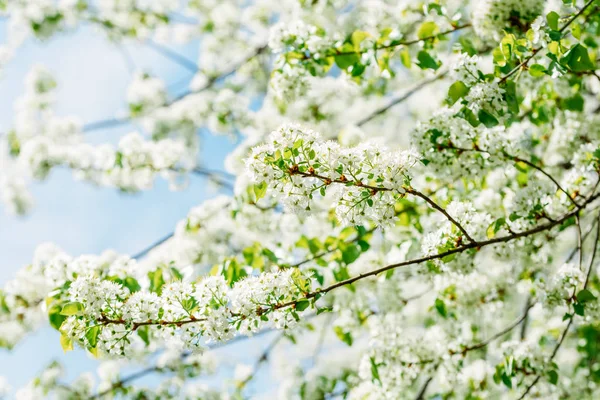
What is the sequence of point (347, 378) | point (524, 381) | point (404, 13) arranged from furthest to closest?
point (347, 378) < point (404, 13) < point (524, 381)

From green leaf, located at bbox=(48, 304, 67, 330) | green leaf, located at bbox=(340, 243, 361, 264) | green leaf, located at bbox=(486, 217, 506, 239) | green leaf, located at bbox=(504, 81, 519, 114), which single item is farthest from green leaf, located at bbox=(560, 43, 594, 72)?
green leaf, located at bbox=(48, 304, 67, 330)

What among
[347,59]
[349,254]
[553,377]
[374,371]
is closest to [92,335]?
[349,254]

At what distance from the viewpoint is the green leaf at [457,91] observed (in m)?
3.40

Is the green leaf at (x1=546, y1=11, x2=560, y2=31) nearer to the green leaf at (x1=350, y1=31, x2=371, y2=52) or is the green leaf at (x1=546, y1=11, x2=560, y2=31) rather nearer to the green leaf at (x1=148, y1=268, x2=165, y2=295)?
the green leaf at (x1=350, y1=31, x2=371, y2=52)

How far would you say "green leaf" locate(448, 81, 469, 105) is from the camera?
340 centimetres

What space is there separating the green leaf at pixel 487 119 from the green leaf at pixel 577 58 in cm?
51

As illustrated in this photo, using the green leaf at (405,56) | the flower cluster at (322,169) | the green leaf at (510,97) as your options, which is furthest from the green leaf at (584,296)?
the green leaf at (405,56)

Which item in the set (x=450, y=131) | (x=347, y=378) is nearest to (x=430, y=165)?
(x=450, y=131)

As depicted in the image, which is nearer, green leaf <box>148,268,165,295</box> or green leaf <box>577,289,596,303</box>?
green leaf <box>577,289,596,303</box>

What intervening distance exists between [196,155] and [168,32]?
3.68 m

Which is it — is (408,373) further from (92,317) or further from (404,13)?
(404,13)

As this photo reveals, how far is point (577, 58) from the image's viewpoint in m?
3.23

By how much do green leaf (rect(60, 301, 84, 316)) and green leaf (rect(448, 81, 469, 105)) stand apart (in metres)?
2.53

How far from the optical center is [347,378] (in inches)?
265
